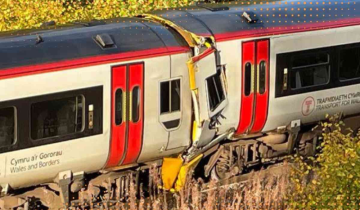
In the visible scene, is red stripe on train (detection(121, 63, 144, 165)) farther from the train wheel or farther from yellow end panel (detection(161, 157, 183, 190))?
the train wheel

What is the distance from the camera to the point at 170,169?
12344 millimetres

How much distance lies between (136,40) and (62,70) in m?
1.45

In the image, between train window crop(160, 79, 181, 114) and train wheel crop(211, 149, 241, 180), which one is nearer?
train window crop(160, 79, 181, 114)

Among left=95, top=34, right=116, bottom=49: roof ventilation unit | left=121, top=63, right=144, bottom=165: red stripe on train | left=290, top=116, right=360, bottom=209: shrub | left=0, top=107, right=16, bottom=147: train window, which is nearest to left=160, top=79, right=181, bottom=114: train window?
left=121, top=63, right=144, bottom=165: red stripe on train

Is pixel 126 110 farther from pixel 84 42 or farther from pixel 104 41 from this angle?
pixel 84 42

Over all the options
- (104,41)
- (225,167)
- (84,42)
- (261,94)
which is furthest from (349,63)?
(84,42)

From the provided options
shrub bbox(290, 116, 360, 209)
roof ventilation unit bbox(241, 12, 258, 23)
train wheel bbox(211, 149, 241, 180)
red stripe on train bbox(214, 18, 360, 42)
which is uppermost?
roof ventilation unit bbox(241, 12, 258, 23)

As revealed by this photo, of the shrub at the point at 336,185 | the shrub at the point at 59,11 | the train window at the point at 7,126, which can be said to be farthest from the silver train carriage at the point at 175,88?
the shrub at the point at 59,11

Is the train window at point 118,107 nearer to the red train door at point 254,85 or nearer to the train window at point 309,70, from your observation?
the red train door at point 254,85

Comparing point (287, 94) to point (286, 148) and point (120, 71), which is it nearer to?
point (286, 148)

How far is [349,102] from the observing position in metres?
14.1

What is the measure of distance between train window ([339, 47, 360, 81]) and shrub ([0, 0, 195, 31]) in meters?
4.95

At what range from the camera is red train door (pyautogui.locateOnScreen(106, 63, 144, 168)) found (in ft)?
36.4

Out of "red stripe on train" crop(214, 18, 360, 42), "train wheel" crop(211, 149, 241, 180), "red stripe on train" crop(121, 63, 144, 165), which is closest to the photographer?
"red stripe on train" crop(121, 63, 144, 165)
